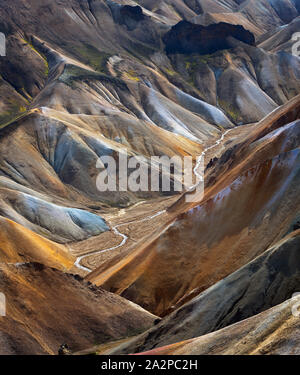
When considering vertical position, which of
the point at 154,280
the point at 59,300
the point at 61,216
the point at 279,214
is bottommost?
the point at 61,216

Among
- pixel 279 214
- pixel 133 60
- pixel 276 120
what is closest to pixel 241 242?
pixel 279 214

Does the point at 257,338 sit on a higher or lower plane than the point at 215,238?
higher

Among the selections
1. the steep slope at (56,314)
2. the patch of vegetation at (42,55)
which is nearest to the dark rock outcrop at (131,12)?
the patch of vegetation at (42,55)

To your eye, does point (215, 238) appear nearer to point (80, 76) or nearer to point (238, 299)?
point (238, 299)

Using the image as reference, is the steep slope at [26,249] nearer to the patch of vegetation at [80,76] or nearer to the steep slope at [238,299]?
the steep slope at [238,299]

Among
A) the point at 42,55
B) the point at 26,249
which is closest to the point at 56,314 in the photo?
the point at 26,249
